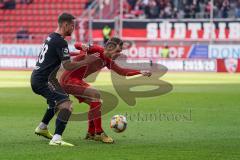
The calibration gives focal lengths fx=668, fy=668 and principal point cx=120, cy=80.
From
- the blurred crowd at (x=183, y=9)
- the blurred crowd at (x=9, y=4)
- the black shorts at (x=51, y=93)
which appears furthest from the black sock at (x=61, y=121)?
the blurred crowd at (x=9, y=4)

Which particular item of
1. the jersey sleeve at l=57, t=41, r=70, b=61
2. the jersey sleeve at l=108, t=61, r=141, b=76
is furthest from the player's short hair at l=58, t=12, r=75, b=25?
the jersey sleeve at l=108, t=61, r=141, b=76

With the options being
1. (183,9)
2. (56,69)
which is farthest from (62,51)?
(183,9)

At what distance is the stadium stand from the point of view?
49969mm

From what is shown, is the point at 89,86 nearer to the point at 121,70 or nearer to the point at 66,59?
the point at 121,70

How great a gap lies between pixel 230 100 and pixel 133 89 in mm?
5837

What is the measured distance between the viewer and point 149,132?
13711 mm

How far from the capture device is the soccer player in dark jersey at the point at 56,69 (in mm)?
11586

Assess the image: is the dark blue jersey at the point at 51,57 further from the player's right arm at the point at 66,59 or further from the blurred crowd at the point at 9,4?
the blurred crowd at the point at 9,4

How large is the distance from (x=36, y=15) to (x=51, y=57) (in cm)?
3976

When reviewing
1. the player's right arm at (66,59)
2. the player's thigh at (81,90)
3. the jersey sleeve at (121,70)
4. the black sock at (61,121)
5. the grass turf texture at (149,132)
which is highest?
the player's right arm at (66,59)

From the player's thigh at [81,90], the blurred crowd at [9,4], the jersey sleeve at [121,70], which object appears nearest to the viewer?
the player's thigh at [81,90]

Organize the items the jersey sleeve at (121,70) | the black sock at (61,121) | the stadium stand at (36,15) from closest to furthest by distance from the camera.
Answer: the black sock at (61,121)
the jersey sleeve at (121,70)
the stadium stand at (36,15)

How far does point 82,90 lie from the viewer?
12.6 metres

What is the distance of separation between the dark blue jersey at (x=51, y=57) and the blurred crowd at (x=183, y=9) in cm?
3093
